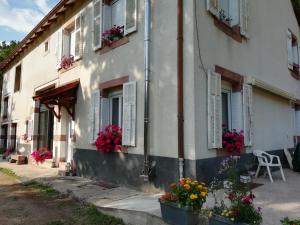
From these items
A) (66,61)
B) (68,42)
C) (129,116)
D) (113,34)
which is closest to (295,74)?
(113,34)

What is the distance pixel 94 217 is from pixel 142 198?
1.08m

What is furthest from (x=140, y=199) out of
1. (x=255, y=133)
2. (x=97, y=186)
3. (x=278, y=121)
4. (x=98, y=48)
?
(x=278, y=121)

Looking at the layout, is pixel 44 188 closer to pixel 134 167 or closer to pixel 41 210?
pixel 41 210

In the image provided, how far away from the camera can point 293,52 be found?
1135cm

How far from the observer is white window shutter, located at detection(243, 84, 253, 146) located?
682 centimetres

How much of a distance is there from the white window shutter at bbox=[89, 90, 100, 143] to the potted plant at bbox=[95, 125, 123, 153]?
581mm

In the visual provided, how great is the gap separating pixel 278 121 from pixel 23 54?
493 inches

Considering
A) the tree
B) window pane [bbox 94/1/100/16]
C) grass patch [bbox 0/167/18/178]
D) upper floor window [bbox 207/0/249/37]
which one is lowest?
grass patch [bbox 0/167/18/178]

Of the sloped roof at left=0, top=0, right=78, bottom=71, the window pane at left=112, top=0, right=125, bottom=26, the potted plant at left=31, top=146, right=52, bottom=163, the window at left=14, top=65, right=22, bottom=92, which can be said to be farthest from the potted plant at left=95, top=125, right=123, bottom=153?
the window at left=14, top=65, right=22, bottom=92

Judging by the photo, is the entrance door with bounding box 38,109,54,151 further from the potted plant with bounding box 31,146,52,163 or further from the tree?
the tree

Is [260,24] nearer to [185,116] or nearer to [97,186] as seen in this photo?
[185,116]

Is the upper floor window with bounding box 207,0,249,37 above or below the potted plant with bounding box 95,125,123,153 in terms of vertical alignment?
above

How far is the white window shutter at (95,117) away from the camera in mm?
7520

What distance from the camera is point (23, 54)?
563 inches
